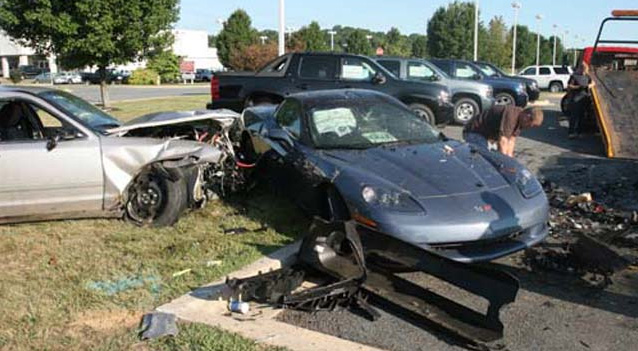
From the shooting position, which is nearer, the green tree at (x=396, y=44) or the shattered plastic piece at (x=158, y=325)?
the shattered plastic piece at (x=158, y=325)

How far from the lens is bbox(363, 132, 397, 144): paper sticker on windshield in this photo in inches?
246

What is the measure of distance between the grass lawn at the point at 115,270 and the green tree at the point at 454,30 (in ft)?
175

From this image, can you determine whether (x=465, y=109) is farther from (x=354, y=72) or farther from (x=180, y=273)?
(x=180, y=273)

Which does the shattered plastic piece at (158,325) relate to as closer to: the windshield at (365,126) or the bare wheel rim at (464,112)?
the windshield at (365,126)

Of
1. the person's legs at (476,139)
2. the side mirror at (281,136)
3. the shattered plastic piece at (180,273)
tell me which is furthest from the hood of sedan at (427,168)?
the shattered plastic piece at (180,273)

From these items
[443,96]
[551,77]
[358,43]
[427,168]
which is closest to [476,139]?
[427,168]

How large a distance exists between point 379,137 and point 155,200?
7.70 feet

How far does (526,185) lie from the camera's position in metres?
5.46

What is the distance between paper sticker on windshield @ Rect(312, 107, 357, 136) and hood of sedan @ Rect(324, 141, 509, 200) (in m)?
0.45

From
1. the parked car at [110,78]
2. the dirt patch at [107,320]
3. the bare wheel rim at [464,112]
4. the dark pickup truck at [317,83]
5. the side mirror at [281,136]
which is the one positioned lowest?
the dirt patch at [107,320]

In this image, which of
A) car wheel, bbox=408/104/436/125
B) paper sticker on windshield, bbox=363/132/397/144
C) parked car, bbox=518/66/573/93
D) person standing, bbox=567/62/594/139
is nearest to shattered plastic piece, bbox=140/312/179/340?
paper sticker on windshield, bbox=363/132/397/144

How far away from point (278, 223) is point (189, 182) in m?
1.02

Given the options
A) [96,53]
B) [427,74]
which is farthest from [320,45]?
[427,74]

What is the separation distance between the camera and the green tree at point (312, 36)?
54.9 m
